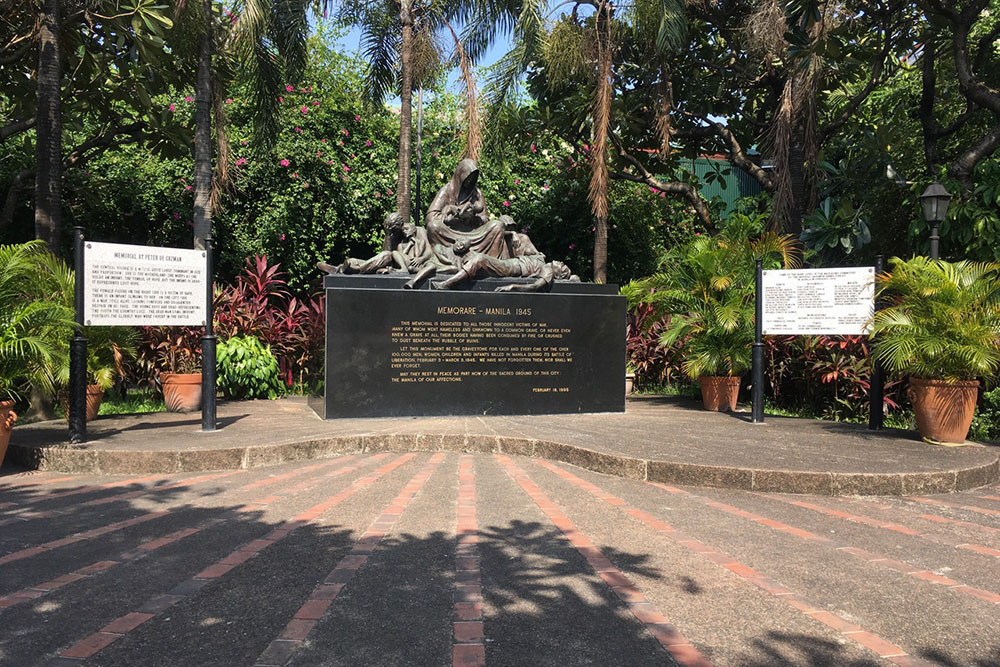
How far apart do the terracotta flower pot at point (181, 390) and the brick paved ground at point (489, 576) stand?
4261 millimetres

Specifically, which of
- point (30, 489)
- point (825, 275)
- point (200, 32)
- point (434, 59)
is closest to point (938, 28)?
point (825, 275)

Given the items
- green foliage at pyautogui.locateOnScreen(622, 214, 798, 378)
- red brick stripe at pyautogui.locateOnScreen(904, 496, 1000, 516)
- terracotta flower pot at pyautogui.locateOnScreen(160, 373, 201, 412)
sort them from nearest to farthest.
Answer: red brick stripe at pyautogui.locateOnScreen(904, 496, 1000, 516) → terracotta flower pot at pyautogui.locateOnScreen(160, 373, 201, 412) → green foliage at pyautogui.locateOnScreen(622, 214, 798, 378)

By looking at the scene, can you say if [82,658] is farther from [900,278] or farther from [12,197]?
[12,197]

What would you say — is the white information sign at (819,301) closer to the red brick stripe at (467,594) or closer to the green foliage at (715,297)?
the green foliage at (715,297)

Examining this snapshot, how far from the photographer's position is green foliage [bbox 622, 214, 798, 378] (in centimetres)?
980

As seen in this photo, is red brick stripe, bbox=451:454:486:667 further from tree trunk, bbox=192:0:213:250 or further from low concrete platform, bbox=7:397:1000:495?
tree trunk, bbox=192:0:213:250

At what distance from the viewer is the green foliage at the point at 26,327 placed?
5840 mm

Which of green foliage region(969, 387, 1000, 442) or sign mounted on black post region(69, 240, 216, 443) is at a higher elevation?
sign mounted on black post region(69, 240, 216, 443)

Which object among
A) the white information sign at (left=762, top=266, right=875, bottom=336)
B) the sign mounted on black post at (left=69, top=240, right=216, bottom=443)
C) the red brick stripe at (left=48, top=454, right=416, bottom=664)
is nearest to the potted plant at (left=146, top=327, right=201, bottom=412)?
the sign mounted on black post at (left=69, top=240, right=216, bottom=443)

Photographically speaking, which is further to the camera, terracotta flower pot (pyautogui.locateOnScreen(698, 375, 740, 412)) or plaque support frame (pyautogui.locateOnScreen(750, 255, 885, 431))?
Result: terracotta flower pot (pyautogui.locateOnScreen(698, 375, 740, 412))

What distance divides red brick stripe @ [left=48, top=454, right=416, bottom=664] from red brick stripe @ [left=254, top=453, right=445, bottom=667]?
45 centimetres

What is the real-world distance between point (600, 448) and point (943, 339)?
3.48m

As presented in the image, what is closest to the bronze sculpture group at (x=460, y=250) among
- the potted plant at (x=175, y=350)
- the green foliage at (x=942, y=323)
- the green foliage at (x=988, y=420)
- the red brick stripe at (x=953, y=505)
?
the potted plant at (x=175, y=350)

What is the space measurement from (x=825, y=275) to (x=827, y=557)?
4839 mm
